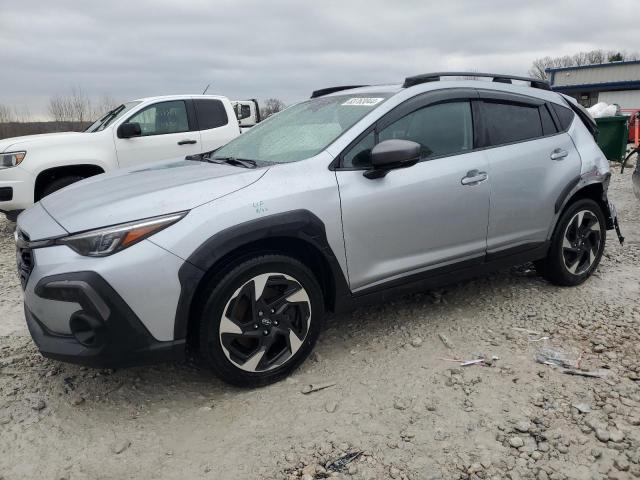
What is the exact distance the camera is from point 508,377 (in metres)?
2.95

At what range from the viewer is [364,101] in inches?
133

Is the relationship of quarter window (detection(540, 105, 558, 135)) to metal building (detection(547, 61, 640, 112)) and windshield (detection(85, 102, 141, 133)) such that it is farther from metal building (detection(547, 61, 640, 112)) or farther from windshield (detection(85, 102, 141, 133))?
metal building (detection(547, 61, 640, 112))

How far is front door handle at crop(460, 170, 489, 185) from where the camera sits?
3.37 metres

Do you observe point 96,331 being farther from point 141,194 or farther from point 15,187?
point 15,187

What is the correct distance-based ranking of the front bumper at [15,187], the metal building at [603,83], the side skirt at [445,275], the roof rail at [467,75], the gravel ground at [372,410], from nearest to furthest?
1. the gravel ground at [372,410]
2. the side skirt at [445,275]
3. the roof rail at [467,75]
4. the front bumper at [15,187]
5. the metal building at [603,83]

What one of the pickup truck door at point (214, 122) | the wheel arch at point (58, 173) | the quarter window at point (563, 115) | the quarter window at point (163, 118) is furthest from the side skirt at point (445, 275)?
the quarter window at point (163, 118)

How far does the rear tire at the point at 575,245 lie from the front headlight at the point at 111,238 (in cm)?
304

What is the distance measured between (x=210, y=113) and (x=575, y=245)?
571 cm

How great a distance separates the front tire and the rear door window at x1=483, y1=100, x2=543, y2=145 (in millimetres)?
1773

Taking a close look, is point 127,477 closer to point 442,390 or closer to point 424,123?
point 442,390

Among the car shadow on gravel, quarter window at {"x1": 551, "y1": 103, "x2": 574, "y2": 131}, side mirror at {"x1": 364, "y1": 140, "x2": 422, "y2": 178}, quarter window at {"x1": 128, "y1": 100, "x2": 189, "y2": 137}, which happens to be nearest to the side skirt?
the car shadow on gravel

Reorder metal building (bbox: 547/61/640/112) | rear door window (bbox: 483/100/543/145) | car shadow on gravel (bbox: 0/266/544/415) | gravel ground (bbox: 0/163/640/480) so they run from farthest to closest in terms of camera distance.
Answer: metal building (bbox: 547/61/640/112), rear door window (bbox: 483/100/543/145), car shadow on gravel (bbox: 0/266/544/415), gravel ground (bbox: 0/163/640/480)

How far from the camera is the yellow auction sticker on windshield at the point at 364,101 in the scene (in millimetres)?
3313

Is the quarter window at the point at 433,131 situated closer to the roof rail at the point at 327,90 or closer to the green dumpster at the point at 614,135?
the roof rail at the point at 327,90
